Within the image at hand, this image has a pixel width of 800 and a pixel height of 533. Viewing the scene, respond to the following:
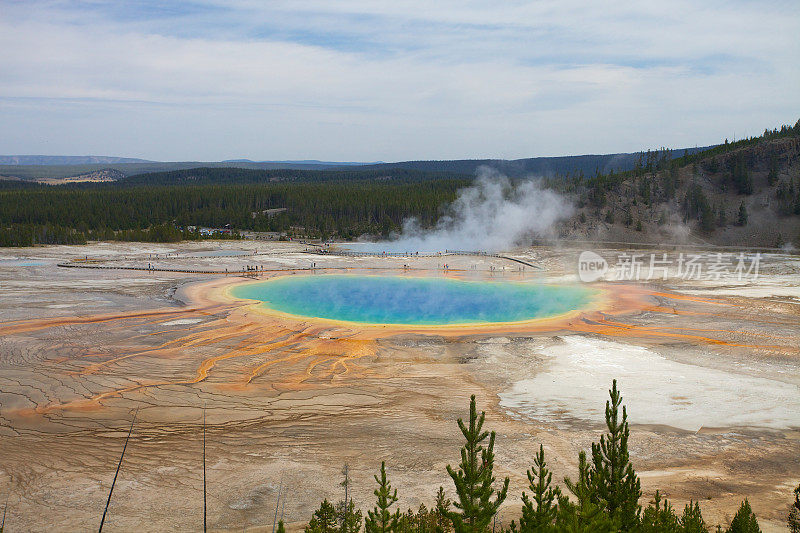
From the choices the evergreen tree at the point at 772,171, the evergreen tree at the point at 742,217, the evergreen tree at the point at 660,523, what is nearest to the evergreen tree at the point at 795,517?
the evergreen tree at the point at 660,523

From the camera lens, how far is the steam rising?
55.3 m

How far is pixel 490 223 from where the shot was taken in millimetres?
61531

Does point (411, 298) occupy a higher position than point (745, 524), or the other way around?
point (745, 524)

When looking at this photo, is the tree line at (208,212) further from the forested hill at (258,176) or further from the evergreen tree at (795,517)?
the forested hill at (258,176)

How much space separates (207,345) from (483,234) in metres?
42.0

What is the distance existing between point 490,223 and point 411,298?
109 ft

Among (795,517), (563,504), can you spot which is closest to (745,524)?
(795,517)

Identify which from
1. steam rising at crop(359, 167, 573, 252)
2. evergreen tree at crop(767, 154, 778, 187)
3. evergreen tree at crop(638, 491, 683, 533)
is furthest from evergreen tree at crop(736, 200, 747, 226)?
evergreen tree at crop(638, 491, 683, 533)

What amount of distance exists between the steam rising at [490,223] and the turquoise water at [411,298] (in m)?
17.5

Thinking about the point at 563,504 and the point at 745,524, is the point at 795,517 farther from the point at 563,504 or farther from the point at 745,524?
the point at 563,504

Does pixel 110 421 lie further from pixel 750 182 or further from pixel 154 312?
pixel 750 182

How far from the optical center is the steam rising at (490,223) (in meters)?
55.3

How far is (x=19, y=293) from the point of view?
28.0 metres

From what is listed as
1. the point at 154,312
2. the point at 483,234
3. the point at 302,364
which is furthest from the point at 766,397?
the point at 483,234
